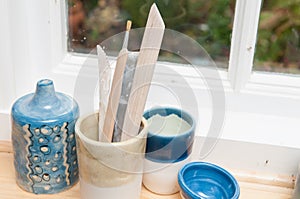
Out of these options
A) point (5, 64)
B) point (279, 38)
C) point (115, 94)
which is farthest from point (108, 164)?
point (279, 38)

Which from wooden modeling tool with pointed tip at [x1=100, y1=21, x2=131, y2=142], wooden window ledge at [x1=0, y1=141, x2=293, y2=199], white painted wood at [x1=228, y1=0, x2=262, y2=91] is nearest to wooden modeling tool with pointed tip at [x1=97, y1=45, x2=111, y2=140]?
wooden modeling tool with pointed tip at [x1=100, y1=21, x2=131, y2=142]

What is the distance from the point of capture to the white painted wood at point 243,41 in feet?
2.44

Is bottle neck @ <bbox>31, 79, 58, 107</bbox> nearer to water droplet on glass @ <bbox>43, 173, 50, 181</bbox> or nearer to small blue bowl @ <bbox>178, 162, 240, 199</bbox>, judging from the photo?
water droplet on glass @ <bbox>43, 173, 50, 181</bbox>

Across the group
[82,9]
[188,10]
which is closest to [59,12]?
[82,9]

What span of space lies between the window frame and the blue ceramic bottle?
12cm

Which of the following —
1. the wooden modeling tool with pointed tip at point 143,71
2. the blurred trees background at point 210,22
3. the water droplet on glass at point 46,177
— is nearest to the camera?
the wooden modeling tool with pointed tip at point 143,71

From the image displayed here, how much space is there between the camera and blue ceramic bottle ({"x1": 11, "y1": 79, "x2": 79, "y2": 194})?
65cm

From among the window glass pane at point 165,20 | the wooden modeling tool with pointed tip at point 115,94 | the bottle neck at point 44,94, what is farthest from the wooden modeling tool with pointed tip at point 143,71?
the window glass pane at point 165,20

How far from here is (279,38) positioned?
809 mm

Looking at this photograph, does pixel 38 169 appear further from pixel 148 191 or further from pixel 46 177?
pixel 148 191

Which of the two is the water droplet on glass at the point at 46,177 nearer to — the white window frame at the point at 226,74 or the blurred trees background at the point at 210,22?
the white window frame at the point at 226,74

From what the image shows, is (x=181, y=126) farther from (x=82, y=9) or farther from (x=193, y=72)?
(x=82, y=9)

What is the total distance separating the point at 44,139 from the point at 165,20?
311 mm

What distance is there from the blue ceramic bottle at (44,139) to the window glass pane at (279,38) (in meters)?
0.35
